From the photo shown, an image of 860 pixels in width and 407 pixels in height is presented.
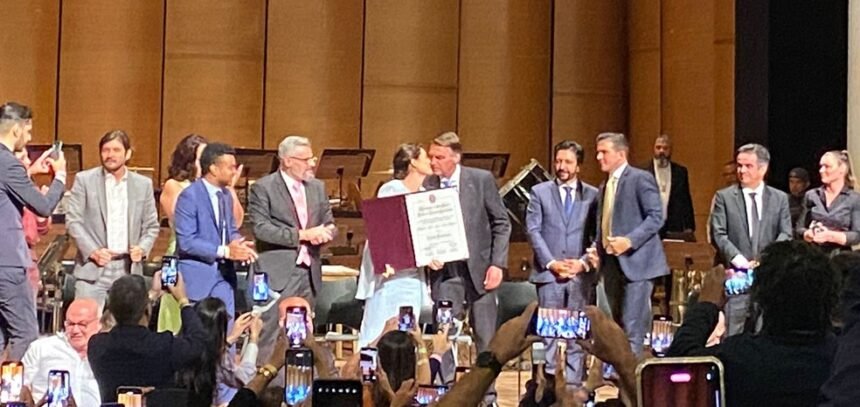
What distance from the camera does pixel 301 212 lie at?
7.38 meters

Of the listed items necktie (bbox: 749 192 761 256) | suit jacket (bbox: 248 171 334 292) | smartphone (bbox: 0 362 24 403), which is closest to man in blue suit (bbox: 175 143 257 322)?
suit jacket (bbox: 248 171 334 292)

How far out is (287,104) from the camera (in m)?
12.9

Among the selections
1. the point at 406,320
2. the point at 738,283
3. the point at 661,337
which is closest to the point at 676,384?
the point at 661,337

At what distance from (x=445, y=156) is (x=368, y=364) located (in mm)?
3742

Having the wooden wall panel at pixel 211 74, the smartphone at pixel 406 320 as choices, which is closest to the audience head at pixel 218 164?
the smartphone at pixel 406 320

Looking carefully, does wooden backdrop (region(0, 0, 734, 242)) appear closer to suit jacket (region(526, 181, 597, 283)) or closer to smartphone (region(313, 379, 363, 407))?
suit jacket (region(526, 181, 597, 283))

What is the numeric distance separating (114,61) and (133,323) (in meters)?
8.53

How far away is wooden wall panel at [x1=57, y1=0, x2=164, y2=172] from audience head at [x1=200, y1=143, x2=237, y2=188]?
18.6 ft

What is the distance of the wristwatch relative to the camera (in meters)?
3.01

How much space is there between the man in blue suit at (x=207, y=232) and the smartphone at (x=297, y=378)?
3.45 metres

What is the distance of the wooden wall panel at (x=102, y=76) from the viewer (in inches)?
493

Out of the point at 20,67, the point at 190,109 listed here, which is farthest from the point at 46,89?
the point at 190,109

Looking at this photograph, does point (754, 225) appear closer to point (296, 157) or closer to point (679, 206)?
point (296, 157)

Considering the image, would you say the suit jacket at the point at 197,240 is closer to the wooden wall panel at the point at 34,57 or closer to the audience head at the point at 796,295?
the audience head at the point at 796,295
